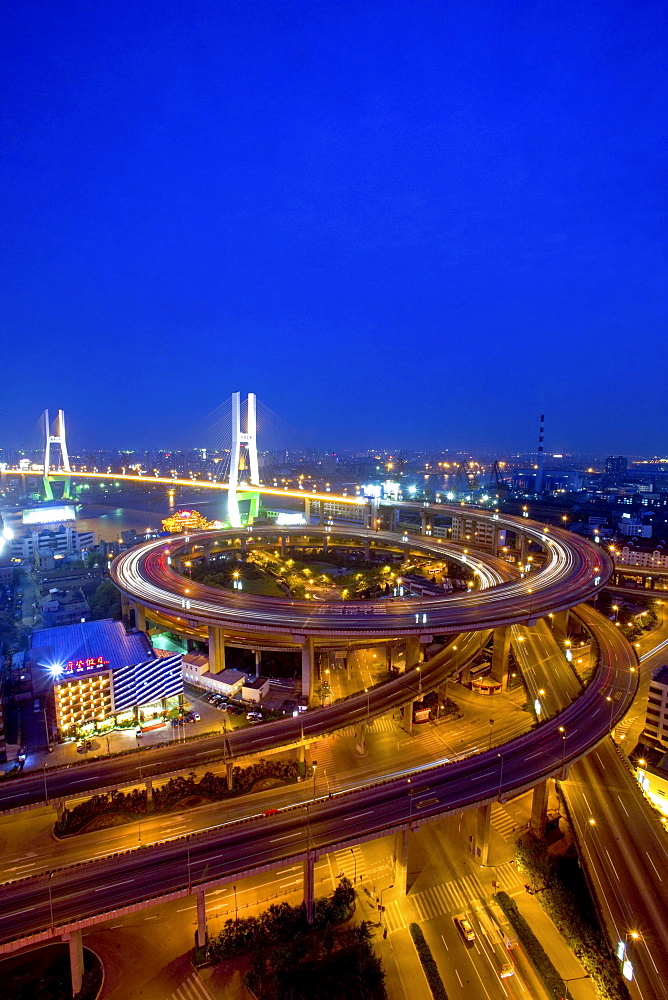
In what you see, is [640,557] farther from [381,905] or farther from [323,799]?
[381,905]

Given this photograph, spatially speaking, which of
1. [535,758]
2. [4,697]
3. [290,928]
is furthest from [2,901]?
[535,758]

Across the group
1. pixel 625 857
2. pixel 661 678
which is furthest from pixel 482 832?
pixel 661 678

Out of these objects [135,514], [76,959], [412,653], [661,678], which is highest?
[661,678]

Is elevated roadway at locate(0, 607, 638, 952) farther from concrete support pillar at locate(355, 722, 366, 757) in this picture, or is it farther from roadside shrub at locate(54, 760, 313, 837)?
roadside shrub at locate(54, 760, 313, 837)

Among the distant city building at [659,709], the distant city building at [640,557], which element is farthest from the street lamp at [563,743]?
the distant city building at [640,557]

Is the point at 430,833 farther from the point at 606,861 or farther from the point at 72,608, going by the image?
the point at 72,608

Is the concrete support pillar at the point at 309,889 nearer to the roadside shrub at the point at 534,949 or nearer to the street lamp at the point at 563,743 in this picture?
the roadside shrub at the point at 534,949
